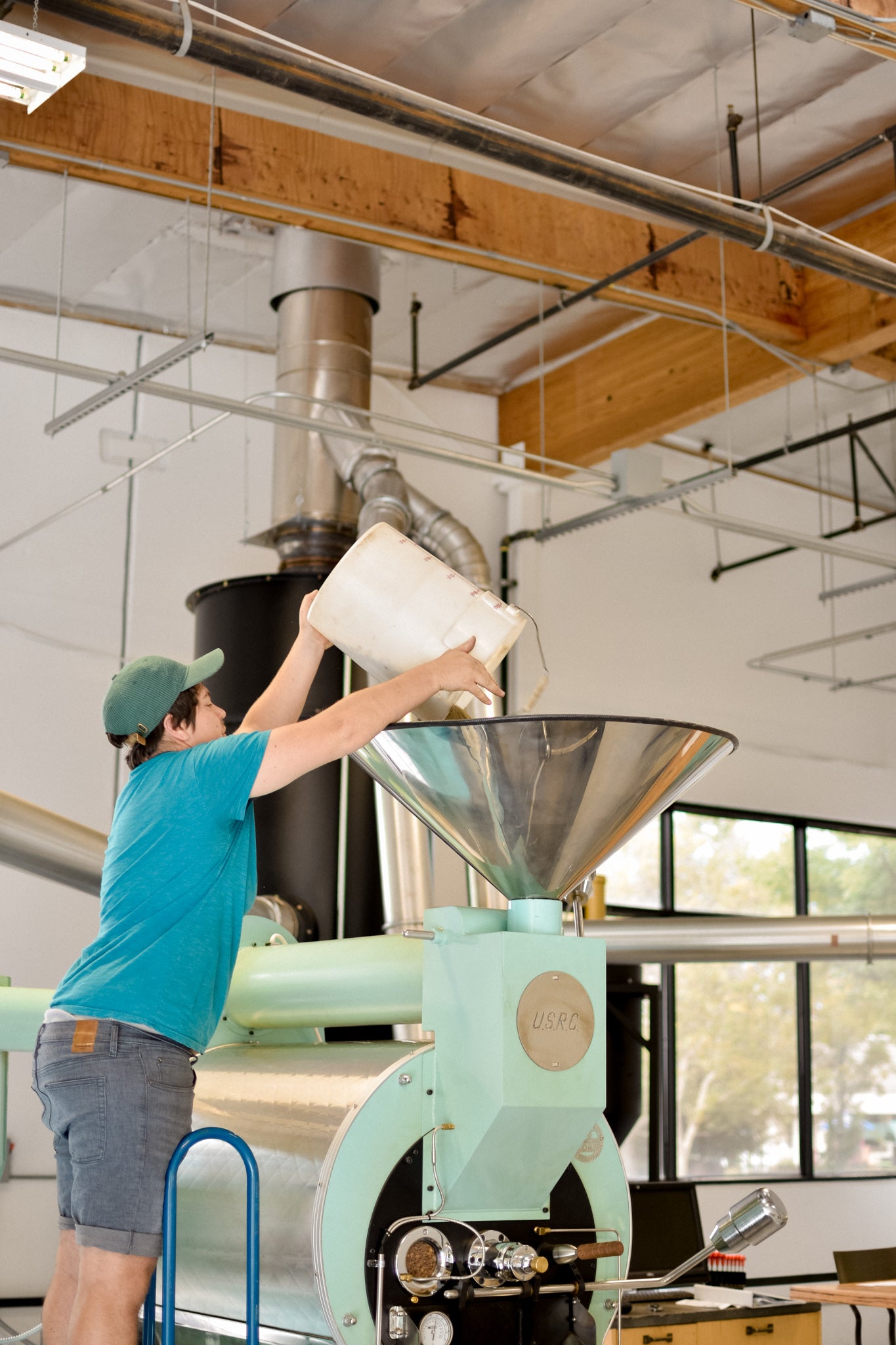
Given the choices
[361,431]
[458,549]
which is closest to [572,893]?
[361,431]

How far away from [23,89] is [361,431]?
2101 millimetres

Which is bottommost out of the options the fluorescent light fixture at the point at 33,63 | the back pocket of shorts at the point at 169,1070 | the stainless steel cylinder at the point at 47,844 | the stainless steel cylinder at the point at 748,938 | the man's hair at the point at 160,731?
the back pocket of shorts at the point at 169,1070

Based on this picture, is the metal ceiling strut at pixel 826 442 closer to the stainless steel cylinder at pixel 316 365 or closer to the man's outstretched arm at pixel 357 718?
the stainless steel cylinder at pixel 316 365

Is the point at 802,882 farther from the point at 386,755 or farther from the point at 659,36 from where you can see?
the point at 386,755

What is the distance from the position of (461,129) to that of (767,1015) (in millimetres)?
6585

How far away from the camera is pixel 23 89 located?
3516 millimetres

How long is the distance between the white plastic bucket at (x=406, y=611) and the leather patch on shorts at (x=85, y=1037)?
2.47 feet

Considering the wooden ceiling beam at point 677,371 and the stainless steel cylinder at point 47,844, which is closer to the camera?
the stainless steel cylinder at point 47,844

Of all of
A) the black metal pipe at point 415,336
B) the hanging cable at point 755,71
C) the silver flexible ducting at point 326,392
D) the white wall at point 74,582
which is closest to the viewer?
the hanging cable at point 755,71

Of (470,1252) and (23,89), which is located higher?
(23,89)

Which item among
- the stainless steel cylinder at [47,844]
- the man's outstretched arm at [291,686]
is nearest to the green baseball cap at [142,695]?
the man's outstretched arm at [291,686]

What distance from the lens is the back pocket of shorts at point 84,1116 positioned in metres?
2.29

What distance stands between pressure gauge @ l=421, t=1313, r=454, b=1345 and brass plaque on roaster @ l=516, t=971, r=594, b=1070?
44 cm

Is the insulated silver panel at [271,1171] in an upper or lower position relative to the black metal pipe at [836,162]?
lower
